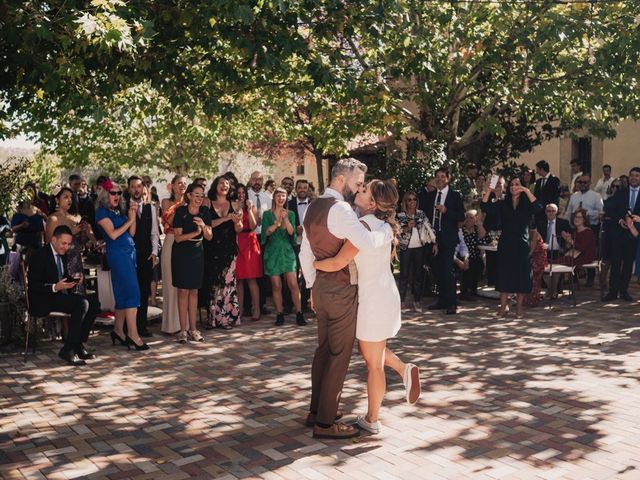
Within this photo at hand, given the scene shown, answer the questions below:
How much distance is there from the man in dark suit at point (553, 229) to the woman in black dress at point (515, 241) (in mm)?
1298

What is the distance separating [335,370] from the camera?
560cm

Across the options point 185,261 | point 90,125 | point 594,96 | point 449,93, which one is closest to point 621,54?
point 594,96

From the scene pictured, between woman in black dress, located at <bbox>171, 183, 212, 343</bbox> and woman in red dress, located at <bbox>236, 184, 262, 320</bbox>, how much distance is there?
1.16 m

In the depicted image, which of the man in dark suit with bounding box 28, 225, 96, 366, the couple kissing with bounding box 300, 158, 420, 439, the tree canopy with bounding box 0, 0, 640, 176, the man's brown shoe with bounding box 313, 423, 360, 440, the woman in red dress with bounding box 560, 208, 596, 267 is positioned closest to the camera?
the couple kissing with bounding box 300, 158, 420, 439

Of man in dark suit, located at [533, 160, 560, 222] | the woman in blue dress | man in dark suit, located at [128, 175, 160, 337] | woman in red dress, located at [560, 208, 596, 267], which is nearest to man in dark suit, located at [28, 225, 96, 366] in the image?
the woman in blue dress

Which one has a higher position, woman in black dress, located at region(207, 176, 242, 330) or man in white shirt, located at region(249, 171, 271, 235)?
man in white shirt, located at region(249, 171, 271, 235)

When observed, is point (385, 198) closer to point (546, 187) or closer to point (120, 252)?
point (120, 252)

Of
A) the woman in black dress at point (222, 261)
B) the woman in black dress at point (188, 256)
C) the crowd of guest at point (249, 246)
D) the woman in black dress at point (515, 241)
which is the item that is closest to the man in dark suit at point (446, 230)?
the crowd of guest at point (249, 246)

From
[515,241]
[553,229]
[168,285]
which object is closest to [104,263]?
[168,285]

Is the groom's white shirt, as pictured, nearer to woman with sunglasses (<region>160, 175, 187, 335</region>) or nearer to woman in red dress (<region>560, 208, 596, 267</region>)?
woman with sunglasses (<region>160, 175, 187, 335</region>)

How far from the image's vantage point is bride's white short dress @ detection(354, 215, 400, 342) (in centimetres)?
554

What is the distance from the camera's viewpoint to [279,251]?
10.6 metres

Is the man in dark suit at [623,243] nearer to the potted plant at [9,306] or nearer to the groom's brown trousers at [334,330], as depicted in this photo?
the groom's brown trousers at [334,330]

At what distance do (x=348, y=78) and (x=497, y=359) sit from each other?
3.86 metres
